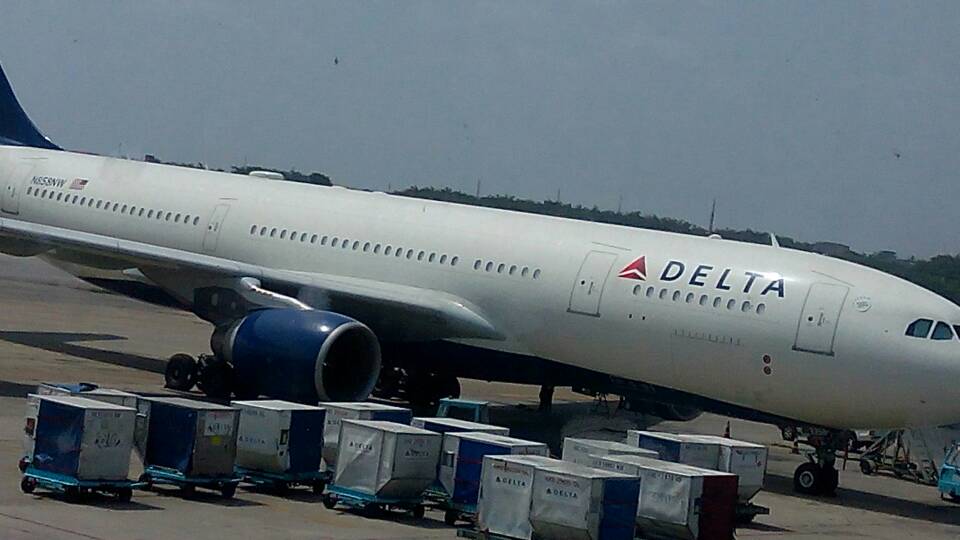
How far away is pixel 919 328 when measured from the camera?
68.0 ft

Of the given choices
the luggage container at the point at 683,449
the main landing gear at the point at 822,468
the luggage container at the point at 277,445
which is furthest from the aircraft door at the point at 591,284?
the luggage container at the point at 277,445

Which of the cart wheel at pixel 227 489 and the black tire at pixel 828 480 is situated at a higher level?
the black tire at pixel 828 480

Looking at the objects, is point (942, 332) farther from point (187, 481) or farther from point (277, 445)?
point (187, 481)

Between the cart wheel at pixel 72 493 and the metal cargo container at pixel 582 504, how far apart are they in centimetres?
461

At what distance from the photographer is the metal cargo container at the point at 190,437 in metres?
16.8

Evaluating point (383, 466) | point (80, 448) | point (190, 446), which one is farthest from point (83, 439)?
point (383, 466)

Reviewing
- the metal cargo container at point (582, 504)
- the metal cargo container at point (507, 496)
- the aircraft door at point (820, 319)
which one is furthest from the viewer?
the aircraft door at point (820, 319)

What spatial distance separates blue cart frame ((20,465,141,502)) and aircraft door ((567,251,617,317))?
8861 mm

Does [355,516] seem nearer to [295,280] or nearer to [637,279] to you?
[637,279]

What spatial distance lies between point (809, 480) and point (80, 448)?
10.8m

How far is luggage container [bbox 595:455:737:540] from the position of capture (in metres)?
16.0

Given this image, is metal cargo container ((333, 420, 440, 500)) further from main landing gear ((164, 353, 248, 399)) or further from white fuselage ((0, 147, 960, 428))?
main landing gear ((164, 353, 248, 399))

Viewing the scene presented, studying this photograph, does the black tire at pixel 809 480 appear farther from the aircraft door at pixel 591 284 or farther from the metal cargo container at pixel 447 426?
the metal cargo container at pixel 447 426

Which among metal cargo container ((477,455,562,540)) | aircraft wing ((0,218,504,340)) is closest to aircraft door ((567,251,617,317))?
aircraft wing ((0,218,504,340))
